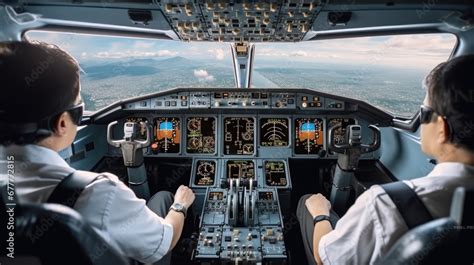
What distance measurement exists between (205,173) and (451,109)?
2.66m

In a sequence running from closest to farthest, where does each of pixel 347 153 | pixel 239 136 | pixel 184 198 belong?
pixel 184 198 < pixel 347 153 < pixel 239 136

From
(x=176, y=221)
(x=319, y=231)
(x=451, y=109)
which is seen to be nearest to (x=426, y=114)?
(x=451, y=109)

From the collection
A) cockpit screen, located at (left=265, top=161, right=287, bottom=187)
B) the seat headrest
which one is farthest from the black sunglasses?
cockpit screen, located at (left=265, top=161, right=287, bottom=187)

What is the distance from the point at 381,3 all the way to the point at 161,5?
1.38 m

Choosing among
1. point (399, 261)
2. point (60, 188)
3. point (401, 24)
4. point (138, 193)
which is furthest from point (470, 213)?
point (138, 193)

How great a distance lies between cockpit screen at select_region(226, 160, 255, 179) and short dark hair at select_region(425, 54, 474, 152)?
97.7 inches

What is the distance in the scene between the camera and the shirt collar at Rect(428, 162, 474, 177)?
923 mm

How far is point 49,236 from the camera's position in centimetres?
80

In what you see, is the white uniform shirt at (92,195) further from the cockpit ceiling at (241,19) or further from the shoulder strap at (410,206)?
the cockpit ceiling at (241,19)

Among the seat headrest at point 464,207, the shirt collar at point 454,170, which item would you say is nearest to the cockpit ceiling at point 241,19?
the shirt collar at point 454,170

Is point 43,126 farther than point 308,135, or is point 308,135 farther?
point 308,135

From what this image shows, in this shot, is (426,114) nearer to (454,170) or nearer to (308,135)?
(454,170)

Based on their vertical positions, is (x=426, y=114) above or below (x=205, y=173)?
above

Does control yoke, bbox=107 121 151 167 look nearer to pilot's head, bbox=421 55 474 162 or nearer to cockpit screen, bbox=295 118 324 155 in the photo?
cockpit screen, bbox=295 118 324 155
